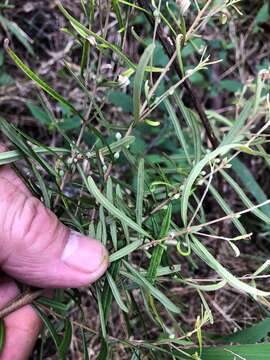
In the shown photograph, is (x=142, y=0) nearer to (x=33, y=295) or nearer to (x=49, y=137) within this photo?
(x=33, y=295)

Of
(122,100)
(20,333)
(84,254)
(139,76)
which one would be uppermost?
(139,76)

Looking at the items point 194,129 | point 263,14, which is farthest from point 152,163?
point 263,14

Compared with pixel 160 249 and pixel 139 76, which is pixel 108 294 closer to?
pixel 160 249

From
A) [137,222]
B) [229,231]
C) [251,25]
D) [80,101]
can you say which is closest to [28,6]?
[80,101]

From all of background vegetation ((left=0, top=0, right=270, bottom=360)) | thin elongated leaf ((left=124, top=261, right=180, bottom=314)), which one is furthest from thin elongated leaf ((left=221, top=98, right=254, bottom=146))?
thin elongated leaf ((left=124, top=261, right=180, bottom=314))

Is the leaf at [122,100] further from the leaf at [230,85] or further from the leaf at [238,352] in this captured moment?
the leaf at [238,352]
